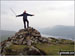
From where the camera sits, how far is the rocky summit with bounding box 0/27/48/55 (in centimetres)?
1718

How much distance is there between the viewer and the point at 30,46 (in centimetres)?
1817

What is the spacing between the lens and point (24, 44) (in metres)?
19.5

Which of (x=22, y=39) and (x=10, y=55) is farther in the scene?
(x=22, y=39)

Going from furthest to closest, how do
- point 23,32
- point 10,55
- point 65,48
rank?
point 23,32, point 65,48, point 10,55

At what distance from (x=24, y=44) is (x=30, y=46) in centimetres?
159

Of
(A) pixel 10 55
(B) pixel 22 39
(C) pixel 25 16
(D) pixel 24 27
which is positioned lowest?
(A) pixel 10 55

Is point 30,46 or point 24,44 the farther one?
point 24,44

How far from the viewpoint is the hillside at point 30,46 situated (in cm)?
1713

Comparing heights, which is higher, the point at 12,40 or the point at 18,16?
the point at 18,16

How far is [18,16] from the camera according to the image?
22.3 m

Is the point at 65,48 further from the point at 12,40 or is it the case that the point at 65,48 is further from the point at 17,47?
the point at 12,40

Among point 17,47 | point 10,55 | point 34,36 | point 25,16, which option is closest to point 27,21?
point 25,16

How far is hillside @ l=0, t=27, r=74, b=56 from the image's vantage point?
17128 millimetres

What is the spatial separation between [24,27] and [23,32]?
4.17ft
